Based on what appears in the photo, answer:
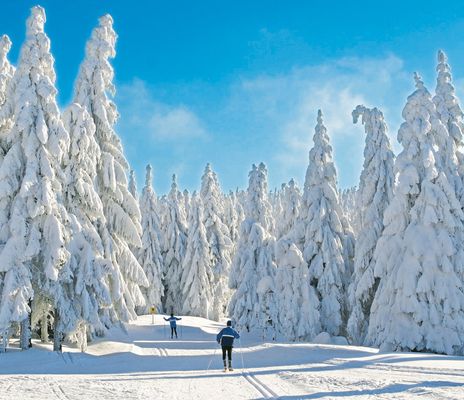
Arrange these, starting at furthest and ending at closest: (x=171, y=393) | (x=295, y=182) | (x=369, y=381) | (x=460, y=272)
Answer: (x=295, y=182) → (x=460, y=272) → (x=369, y=381) → (x=171, y=393)

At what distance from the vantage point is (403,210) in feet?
88.3

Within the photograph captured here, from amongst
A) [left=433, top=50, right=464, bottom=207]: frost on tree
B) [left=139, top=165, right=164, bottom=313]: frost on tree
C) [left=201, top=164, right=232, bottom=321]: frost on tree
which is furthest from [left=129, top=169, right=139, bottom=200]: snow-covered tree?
[left=433, top=50, right=464, bottom=207]: frost on tree

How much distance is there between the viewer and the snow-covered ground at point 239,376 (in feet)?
35.8

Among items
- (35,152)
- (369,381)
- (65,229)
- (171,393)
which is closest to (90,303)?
(65,229)

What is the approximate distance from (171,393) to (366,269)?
22016 millimetres

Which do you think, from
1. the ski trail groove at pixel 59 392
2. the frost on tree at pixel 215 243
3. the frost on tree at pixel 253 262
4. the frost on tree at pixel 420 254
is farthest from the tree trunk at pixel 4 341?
the frost on tree at pixel 215 243

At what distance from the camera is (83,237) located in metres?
21.3

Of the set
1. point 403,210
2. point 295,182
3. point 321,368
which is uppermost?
point 295,182

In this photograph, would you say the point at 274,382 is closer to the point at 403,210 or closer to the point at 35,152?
the point at 35,152

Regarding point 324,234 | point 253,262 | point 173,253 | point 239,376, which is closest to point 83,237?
point 239,376

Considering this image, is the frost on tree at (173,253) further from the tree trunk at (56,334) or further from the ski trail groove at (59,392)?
the ski trail groove at (59,392)

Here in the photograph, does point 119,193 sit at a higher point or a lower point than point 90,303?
higher

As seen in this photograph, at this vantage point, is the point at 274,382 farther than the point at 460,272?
No

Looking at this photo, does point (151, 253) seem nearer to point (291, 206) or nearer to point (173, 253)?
point (173, 253)
